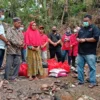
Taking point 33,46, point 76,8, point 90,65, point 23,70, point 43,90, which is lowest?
point 43,90

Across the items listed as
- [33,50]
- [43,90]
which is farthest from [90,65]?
[33,50]

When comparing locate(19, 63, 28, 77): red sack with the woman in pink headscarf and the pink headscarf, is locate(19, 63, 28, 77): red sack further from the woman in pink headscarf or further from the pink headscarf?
the pink headscarf

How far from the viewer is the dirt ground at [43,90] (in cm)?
671

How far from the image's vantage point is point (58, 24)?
1819cm

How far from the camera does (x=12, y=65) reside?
25.1 ft

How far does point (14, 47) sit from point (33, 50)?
603 mm

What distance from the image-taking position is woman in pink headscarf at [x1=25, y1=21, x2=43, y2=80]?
7.64 m

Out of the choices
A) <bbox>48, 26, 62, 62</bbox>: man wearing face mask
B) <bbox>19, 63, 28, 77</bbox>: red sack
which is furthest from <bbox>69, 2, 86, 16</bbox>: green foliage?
<bbox>19, 63, 28, 77</bbox>: red sack

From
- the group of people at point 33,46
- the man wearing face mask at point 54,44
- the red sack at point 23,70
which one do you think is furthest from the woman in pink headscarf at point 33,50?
the man wearing face mask at point 54,44

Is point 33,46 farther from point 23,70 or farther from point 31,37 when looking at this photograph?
point 23,70

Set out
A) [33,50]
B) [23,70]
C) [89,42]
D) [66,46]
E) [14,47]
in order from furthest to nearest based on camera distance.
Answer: [66,46] < [23,70] < [33,50] < [14,47] < [89,42]

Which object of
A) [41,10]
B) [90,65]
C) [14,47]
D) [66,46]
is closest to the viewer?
[90,65]

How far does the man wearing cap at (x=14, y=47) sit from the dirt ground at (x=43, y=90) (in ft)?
1.08

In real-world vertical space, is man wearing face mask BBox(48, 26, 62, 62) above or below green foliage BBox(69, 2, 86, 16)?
below
